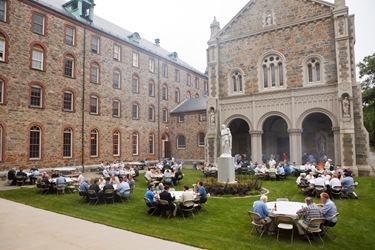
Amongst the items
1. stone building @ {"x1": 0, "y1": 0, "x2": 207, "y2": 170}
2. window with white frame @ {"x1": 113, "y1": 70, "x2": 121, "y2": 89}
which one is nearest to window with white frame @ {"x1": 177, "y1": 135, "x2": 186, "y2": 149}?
stone building @ {"x1": 0, "y1": 0, "x2": 207, "y2": 170}

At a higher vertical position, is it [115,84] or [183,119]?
[115,84]

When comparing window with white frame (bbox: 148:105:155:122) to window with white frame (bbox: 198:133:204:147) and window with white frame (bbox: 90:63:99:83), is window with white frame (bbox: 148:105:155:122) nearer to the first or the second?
window with white frame (bbox: 198:133:204:147)

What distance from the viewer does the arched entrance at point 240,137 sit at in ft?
89.8

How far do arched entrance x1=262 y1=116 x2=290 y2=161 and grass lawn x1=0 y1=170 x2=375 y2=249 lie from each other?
11.9 m

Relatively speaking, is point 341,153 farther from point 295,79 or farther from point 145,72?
point 145,72

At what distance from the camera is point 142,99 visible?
31.0 metres

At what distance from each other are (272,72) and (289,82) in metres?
1.92

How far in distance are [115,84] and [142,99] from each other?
4101mm

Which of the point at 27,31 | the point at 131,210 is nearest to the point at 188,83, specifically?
the point at 27,31

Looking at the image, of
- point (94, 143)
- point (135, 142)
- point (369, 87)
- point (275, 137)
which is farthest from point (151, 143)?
point (369, 87)

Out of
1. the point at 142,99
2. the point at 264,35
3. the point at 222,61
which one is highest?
the point at 264,35

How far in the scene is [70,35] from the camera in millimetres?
23844

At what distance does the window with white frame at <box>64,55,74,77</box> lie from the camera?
2318cm

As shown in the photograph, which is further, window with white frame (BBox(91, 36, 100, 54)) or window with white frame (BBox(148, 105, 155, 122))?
window with white frame (BBox(148, 105, 155, 122))
